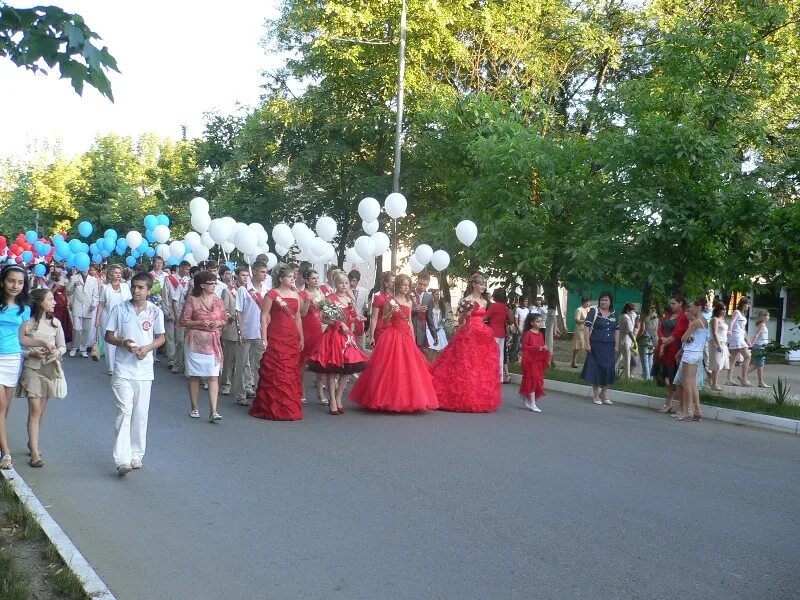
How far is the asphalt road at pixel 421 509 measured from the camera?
223 inches

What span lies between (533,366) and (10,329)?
7.97 metres

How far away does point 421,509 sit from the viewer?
23.9 feet

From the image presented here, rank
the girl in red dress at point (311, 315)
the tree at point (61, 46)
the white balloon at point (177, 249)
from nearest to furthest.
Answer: the tree at point (61, 46), the girl in red dress at point (311, 315), the white balloon at point (177, 249)

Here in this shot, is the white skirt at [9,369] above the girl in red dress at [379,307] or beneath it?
beneath

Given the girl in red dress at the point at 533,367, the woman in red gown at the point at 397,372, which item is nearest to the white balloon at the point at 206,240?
the woman in red gown at the point at 397,372

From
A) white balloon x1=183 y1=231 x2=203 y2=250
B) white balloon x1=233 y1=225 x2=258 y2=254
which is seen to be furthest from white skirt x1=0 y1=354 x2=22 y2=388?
white balloon x1=183 y1=231 x2=203 y2=250

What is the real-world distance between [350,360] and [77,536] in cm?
653

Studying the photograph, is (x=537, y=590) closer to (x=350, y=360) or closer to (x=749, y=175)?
(x=350, y=360)

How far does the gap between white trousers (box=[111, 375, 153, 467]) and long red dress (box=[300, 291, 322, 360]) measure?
514 cm

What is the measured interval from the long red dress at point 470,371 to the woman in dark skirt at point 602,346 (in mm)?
2233

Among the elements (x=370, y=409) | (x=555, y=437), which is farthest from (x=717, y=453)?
(x=370, y=409)

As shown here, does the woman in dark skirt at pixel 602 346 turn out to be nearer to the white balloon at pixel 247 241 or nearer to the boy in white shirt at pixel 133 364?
the white balloon at pixel 247 241

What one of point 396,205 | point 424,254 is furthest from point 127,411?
point 424,254

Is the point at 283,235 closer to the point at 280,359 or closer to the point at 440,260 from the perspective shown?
the point at 440,260
